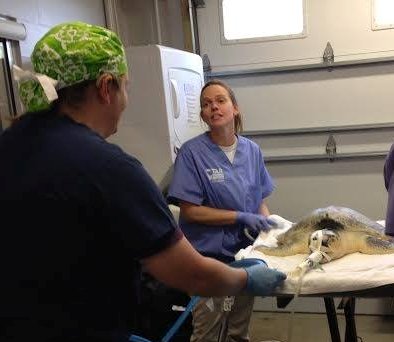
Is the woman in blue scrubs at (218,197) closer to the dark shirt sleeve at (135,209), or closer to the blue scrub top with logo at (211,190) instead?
the blue scrub top with logo at (211,190)

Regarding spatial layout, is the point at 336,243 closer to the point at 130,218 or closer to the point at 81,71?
the point at 130,218

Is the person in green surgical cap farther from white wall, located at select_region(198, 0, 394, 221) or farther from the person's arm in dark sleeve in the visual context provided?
white wall, located at select_region(198, 0, 394, 221)

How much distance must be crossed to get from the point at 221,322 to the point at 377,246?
0.78 metres

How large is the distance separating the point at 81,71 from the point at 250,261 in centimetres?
77

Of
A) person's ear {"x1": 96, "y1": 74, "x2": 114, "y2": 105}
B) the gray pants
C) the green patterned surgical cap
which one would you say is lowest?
the gray pants

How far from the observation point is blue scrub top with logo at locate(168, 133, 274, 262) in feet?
6.67

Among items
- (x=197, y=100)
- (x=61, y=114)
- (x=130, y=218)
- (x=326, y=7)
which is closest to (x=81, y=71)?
(x=61, y=114)

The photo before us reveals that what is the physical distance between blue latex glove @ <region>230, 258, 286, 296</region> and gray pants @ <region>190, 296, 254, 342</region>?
21.7 inches

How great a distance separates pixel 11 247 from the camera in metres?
0.91

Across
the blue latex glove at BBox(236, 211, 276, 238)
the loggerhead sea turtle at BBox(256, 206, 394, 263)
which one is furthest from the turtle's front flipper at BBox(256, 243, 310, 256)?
the blue latex glove at BBox(236, 211, 276, 238)

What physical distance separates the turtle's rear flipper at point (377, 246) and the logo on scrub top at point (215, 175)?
680 mm

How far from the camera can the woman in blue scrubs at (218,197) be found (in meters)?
2.02

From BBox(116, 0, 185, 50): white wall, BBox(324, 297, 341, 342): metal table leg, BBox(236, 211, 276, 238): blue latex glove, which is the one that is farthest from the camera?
BBox(116, 0, 185, 50): white wall

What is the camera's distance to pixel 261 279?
4.16 ft
